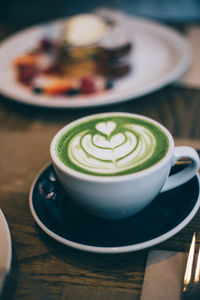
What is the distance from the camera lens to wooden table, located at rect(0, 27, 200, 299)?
568 millimetres

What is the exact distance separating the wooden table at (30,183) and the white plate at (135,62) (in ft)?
0.12

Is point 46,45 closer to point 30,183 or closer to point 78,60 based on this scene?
point 78,60

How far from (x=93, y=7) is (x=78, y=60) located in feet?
7.36

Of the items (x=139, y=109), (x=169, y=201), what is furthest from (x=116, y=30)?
(x=169, y=201)

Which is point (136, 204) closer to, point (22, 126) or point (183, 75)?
point (22, 126)

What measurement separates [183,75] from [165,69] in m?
0.11

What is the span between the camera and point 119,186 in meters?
0.55

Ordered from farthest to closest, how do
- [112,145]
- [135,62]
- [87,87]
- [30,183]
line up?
[135,62], [87,87], [30,183], [112,145]

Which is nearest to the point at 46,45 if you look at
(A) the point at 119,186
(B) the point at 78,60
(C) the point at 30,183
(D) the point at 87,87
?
(B) the point at 78,60

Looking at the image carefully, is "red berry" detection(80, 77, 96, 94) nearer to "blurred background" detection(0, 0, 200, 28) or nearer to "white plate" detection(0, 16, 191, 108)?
"white plate" detection(0, 16, 191, 108)

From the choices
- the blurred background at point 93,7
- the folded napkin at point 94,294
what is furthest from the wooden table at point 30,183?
the blurred background at point 93,7

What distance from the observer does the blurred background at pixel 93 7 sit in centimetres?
336

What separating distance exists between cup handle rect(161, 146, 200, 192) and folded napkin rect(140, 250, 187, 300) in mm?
135

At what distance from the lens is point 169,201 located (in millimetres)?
658
